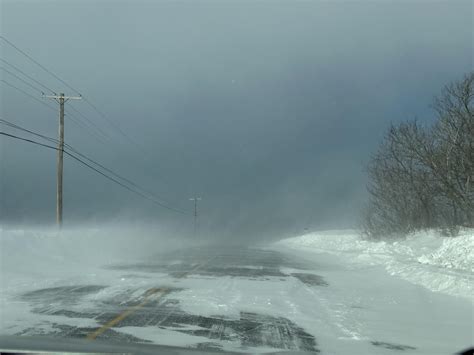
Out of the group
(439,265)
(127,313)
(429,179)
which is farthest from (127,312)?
(429,179)

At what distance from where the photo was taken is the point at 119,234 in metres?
41.8

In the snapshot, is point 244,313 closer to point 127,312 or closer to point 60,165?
point 127,312

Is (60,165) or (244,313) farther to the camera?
(60,165)

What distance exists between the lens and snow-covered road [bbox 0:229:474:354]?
7707mm

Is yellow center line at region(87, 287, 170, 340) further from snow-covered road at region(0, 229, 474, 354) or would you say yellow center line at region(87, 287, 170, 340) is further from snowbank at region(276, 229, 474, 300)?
snowbank at region(276, 229, 474, 300)

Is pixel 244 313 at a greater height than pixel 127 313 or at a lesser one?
lesser

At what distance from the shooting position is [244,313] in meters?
10.1

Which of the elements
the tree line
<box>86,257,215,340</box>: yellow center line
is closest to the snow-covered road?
<box>86,257,215,340</box>: yellow center line

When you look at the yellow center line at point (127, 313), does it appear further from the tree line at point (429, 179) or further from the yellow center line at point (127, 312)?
the tree line at point (429, 179)

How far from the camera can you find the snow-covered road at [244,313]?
7.71 metres

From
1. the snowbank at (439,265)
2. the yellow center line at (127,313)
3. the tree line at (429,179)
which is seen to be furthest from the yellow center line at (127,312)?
the tree line at (429,179)

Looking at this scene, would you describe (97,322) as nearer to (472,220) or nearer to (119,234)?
(472,220)

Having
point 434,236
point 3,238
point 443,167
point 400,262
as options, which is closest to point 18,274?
point 3,238

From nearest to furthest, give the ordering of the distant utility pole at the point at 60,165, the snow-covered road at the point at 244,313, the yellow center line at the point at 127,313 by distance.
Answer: the snow-covered road at the point at 244,313 < the yellow center line at the point at 127,313 < the distant utility pole at the point at 60,165
